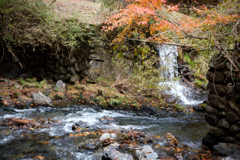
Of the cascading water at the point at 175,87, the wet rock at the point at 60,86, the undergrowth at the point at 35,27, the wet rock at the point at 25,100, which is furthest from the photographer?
the cascading water at the point at 175,87

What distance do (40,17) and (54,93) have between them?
4.00 meters

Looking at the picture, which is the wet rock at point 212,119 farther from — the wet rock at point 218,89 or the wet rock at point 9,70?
the wet rock at point 9,70

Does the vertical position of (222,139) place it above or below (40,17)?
below

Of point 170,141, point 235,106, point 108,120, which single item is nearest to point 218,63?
point 235,106

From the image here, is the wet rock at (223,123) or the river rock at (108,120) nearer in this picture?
the wet rock at (223,123)

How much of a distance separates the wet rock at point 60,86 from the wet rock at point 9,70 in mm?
3003

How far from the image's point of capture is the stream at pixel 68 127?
3.61 m

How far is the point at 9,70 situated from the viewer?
966 cm

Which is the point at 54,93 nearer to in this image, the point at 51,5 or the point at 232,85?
the point at 51,5

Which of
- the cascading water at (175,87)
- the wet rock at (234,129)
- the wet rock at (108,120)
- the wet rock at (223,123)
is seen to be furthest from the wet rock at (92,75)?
the wet rock at (234,129)

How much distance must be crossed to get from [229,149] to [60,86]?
8.47 meters

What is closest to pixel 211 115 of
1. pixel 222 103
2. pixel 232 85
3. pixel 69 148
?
pixel 222 103

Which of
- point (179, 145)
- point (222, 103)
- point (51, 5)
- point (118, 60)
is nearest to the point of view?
point (222, 103)

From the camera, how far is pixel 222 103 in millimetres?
3373
